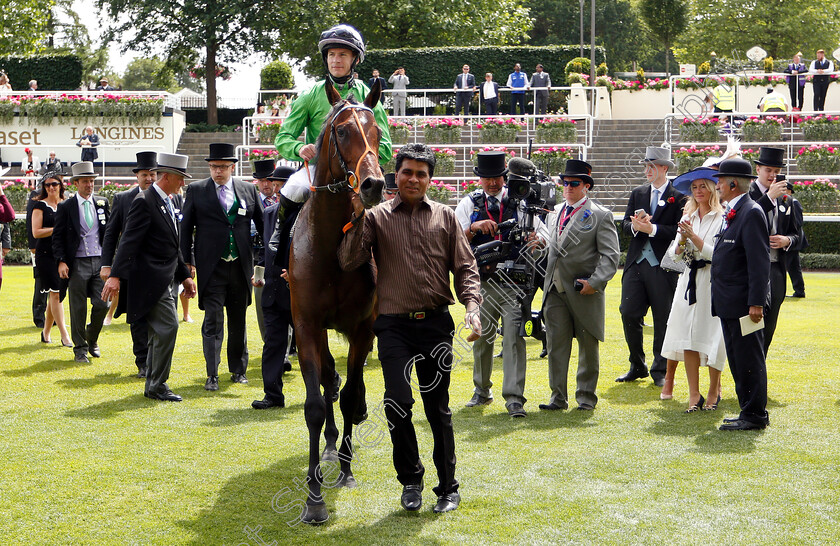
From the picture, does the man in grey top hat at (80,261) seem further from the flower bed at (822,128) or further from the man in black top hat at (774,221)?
the flower bed at (822,128)

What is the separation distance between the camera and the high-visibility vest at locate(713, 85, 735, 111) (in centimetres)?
2780

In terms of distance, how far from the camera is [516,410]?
24.2ft

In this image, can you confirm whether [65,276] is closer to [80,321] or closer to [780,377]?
[80,321]

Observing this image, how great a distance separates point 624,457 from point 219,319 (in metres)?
4.31

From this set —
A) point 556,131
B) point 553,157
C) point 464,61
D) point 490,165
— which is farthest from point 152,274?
point 464,61

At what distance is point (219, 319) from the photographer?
876 centimetres

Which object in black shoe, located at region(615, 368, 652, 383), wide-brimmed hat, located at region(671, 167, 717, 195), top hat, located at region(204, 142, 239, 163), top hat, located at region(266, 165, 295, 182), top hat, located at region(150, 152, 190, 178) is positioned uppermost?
top hat, located at region(204, 142, 239, 163)

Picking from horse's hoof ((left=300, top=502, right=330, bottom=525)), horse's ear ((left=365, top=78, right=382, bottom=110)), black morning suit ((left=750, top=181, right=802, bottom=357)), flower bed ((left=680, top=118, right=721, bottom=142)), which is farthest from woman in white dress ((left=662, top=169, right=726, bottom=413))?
flower bed ((left=680, top=118, right=721, bottom=142))

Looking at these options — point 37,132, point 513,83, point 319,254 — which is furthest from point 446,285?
point 37,132

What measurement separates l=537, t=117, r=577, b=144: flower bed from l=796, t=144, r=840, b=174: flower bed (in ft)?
19.5

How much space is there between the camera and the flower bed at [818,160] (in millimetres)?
22797

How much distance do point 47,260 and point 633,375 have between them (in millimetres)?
6936

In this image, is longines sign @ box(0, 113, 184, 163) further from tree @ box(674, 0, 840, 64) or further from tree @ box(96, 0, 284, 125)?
tree @ box(674, 0, 840, 64)

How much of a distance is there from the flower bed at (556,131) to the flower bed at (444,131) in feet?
7.74
